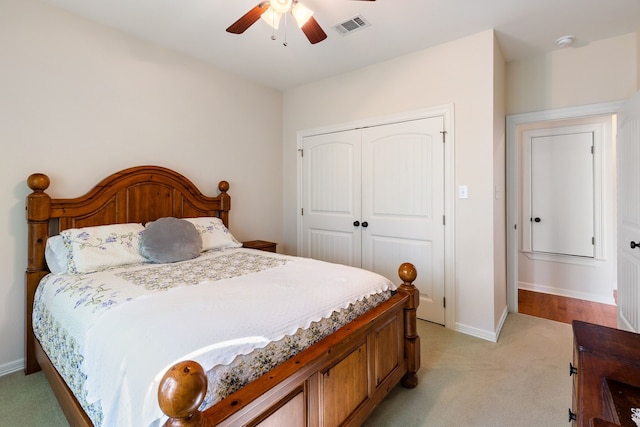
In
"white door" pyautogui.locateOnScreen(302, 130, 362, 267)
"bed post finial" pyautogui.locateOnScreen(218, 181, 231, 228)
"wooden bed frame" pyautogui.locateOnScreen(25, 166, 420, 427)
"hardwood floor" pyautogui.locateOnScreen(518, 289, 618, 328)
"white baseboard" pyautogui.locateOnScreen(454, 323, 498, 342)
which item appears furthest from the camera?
"white door" pyautogui.locateOnScreen(302, 130, 362, 267)

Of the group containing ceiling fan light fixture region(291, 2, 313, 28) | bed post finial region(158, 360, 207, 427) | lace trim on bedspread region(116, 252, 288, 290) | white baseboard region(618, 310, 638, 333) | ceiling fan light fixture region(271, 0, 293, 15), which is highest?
ceiling fan light fixture region(271, 0, 293, 15)

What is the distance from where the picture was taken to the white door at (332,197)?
343 centimetres

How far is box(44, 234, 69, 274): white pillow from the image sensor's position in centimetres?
203

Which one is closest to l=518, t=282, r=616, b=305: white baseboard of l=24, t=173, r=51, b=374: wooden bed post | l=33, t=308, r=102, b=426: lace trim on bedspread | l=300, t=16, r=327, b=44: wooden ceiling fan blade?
l=300, t=16, r=327, b=44: wooden ceiling fan blade

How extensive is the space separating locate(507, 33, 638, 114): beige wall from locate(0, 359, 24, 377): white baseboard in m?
4.58

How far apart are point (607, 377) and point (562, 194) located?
3.72 m

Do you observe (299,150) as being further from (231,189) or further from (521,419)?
(521,419)

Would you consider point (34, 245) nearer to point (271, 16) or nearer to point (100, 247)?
point (100, 247)

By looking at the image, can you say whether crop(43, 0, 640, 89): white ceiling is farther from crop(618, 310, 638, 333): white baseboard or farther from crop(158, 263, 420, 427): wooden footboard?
crop(618, 310, 638, 333): white baseboard

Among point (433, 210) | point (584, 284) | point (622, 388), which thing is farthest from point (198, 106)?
point (584, 284)

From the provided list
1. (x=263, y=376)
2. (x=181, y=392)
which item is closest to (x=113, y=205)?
(x=263, y=376)

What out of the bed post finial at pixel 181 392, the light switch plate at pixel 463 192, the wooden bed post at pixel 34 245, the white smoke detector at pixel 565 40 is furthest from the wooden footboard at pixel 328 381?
the white smoke detector at pixel 565 40

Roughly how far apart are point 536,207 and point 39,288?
4945 millimetres

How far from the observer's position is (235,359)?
1048 millimetres
